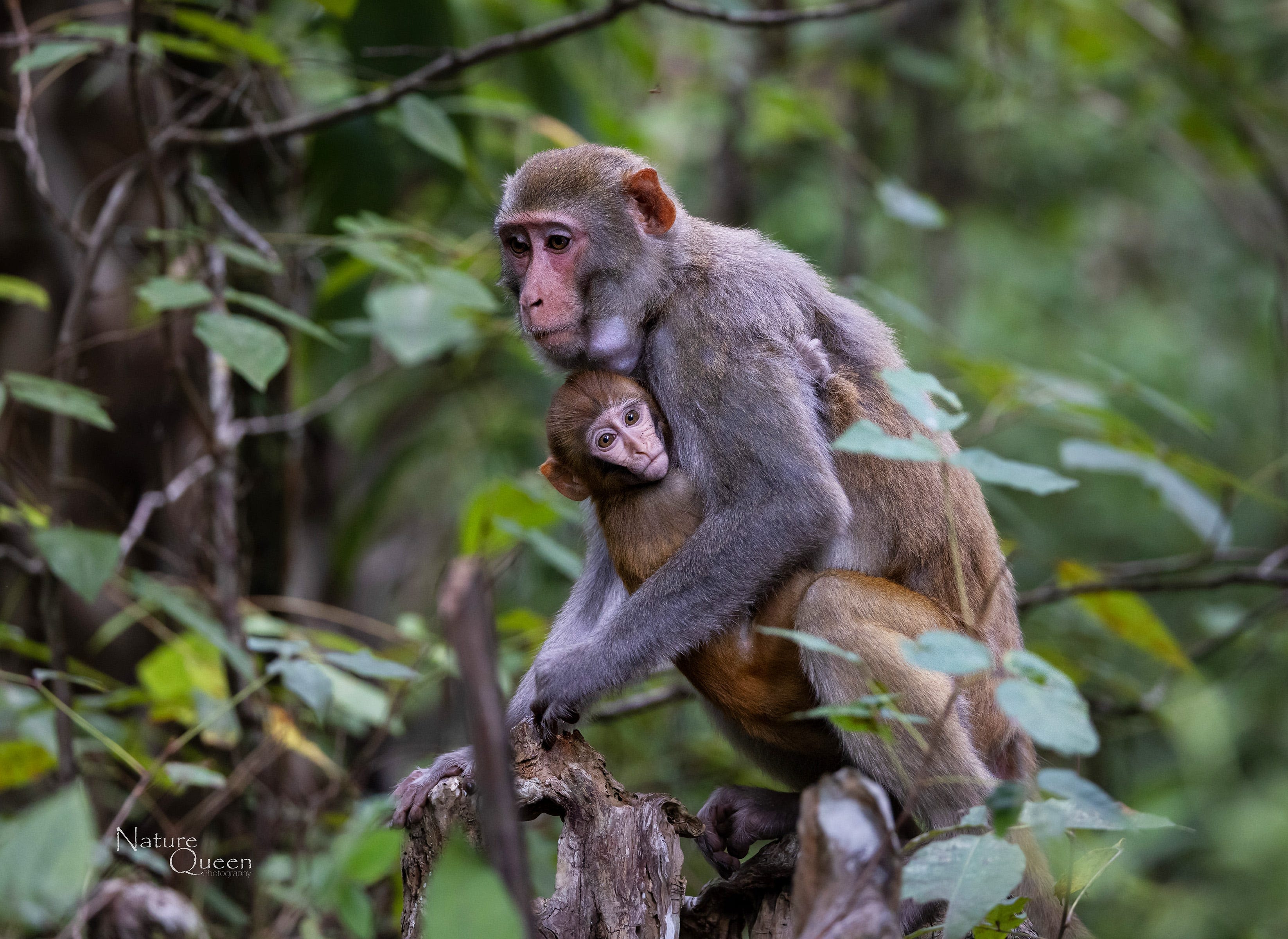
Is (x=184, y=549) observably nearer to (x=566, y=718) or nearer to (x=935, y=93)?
(x=566, y=718)

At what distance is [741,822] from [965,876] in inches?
72.3

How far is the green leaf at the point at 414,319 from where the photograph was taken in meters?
4.68

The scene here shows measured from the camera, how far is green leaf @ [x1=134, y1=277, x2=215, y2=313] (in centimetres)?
401

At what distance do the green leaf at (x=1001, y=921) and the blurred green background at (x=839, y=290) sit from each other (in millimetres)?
1584

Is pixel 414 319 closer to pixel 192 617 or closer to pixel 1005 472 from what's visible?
pixel 192 617

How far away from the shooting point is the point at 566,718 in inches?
154

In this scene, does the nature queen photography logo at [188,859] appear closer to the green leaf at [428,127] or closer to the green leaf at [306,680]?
the green leaf at [306,680]

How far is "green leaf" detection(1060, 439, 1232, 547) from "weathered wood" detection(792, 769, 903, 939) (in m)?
3.16

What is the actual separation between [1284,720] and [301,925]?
32.4ft

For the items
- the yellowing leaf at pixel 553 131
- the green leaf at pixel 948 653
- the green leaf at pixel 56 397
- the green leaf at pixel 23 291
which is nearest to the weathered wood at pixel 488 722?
the green leaf at pixel 948 653

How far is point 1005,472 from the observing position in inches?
104

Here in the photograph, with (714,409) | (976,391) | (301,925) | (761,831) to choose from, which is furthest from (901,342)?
(301,925)

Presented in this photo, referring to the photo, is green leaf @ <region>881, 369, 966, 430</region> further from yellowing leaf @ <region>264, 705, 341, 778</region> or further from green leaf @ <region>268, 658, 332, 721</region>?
yellowing leaf @ <region>264, 705, 341, 778</region>

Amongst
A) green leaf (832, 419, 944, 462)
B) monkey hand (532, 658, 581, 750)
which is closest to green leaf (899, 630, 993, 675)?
green leaf (832, 419, 944, 462)
